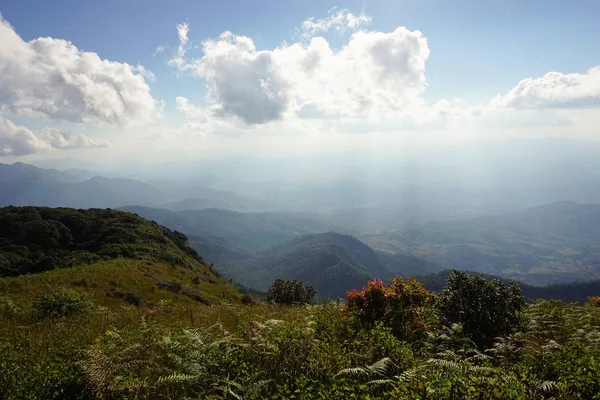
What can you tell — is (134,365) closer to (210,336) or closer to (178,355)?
(178,355)

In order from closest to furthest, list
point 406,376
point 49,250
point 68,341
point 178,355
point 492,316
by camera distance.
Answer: point 406,376 → point 178,355 → point 68,341 → point 492,316 → point 49,250

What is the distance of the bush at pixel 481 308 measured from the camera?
1031cm

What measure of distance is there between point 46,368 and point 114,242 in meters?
52.5

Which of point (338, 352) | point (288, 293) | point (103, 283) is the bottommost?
point (288, 293)

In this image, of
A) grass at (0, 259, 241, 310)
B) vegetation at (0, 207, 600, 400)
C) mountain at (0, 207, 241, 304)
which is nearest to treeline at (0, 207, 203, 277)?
mountain at (0, 207, 241, 304)

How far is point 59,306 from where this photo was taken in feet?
52.3

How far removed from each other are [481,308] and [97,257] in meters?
46.2

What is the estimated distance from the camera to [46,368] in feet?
21.7

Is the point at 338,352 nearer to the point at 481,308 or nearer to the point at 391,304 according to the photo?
the point at 391,304

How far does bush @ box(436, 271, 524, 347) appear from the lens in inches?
406

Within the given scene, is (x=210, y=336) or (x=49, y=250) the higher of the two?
(x=210, y=336)

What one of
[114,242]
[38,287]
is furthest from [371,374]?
[114,242]

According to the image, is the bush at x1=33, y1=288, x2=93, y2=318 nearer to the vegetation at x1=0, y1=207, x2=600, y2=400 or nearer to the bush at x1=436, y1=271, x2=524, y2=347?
the vegetation at x1=0, y1=207, x2=600, y2=400

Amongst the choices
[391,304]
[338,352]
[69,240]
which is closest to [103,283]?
[391,304]
